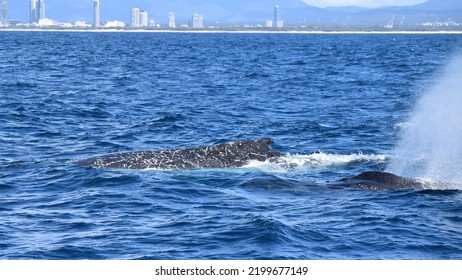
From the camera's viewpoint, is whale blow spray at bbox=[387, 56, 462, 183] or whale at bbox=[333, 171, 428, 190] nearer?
whale at bbox=[333, 171, 428, 190]

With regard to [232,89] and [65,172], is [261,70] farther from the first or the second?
[65,172]

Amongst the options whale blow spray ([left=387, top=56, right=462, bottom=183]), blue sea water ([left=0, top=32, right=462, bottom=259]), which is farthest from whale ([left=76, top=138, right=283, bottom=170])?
whale blow spray ([left=387, top=56, right=462, bottom=183])

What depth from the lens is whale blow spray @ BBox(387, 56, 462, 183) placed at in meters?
24.8

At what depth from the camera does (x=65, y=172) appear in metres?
23.1

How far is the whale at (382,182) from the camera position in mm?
21141

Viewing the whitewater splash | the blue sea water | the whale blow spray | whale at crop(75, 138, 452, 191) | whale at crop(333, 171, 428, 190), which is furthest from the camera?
the whale blow spray

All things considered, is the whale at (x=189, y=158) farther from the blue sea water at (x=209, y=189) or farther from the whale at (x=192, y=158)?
the blue sea water at (x=209, y=189)

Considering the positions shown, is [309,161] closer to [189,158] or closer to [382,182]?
[189,158]

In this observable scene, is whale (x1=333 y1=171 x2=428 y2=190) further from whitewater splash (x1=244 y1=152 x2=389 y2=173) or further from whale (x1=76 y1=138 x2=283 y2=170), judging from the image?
whale (x1=76 y1=138 x2=283 y2=170)

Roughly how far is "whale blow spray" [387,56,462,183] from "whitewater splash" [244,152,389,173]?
811 millimetres

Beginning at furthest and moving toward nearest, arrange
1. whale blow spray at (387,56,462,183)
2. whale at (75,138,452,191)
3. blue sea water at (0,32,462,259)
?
1. whale blow spray at (387,56,462,183)
2. whale at (75,138,452,191)
3. blue sea water at (0,32,462,259)

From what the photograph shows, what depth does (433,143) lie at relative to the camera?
1204 inches

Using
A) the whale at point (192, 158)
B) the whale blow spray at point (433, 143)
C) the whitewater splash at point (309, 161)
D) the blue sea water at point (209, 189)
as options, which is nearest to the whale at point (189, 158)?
the whale at point (192, 158)

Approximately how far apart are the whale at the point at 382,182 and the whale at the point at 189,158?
12.3 feet
